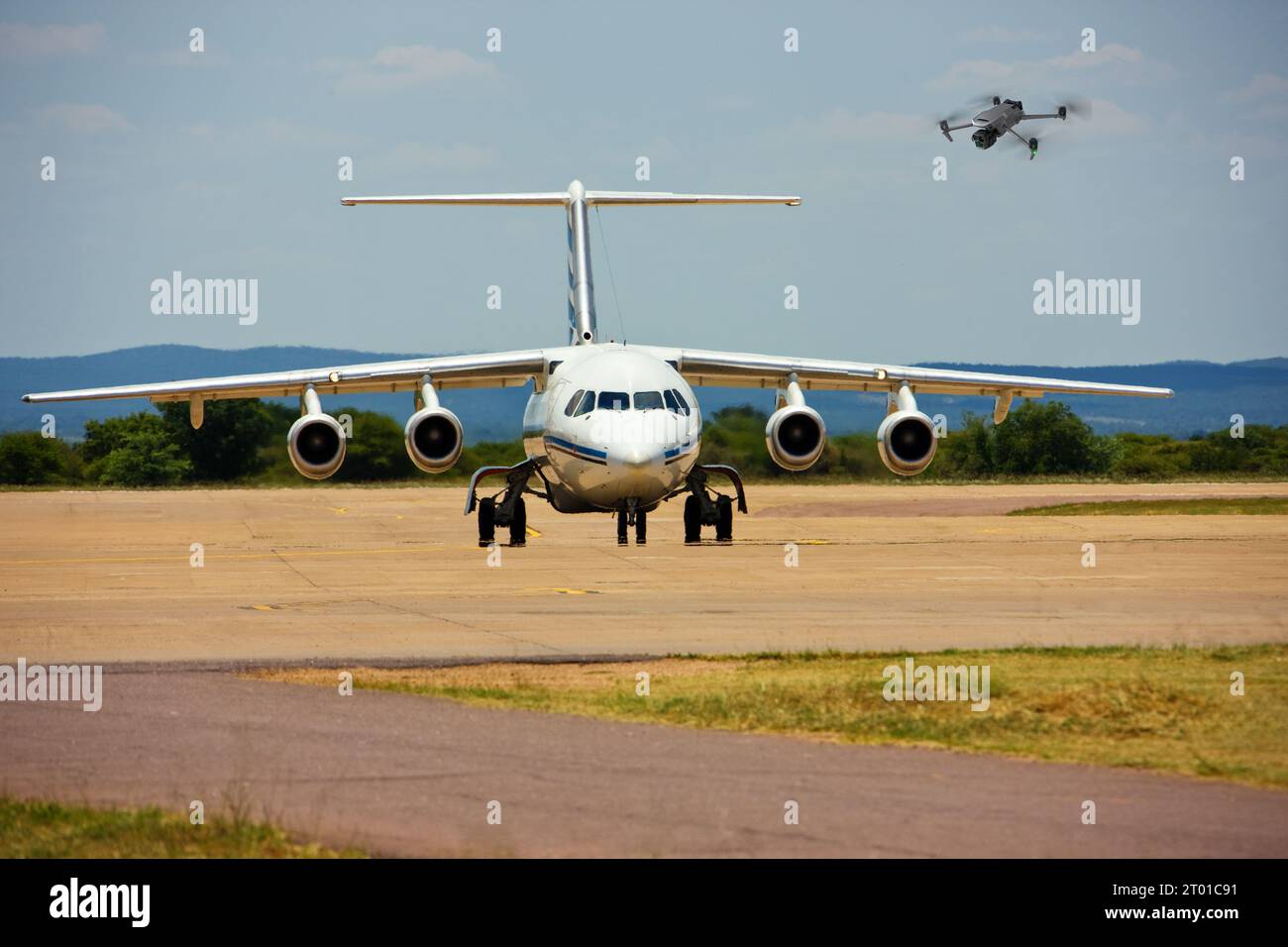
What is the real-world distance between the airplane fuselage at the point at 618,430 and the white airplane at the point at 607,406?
22 millimetres

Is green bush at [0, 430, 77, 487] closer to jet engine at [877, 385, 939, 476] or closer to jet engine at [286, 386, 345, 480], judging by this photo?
jet engine at [286, 386, 345, 480]

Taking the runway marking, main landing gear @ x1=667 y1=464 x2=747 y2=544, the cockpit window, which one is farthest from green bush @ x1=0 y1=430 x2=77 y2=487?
the cockpit window

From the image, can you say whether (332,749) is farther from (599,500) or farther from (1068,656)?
(599,500)

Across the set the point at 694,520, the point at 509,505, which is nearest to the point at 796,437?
the point at 694,520

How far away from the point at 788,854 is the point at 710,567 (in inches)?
684

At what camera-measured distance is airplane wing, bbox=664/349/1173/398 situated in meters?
32.1

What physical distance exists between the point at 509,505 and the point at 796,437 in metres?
5.06

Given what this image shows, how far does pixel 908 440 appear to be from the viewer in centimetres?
3066

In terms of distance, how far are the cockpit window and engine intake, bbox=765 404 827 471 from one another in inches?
97.8

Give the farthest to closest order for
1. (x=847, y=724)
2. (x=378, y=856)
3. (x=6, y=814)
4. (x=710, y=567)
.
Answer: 1. (x=710, y=567)
2. (x=847, y=724)
3. (x=6, y=814)
4. (x=378, y=856)

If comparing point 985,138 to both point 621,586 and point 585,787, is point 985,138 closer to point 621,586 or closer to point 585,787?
point 621,586

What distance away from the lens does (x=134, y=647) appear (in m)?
16.8

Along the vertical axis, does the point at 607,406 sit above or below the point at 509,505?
above
